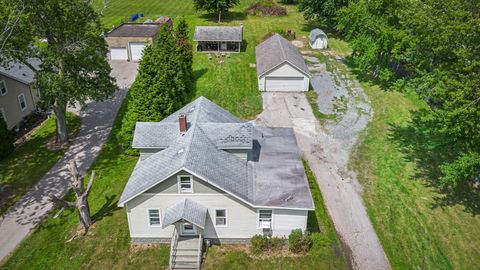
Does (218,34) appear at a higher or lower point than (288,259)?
higher

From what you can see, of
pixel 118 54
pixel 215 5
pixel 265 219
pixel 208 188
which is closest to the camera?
pixel 208 188

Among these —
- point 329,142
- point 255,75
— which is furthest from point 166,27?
point 329,142

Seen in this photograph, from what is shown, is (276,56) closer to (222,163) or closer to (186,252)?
(222,163)

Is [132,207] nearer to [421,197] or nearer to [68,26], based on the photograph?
[68,26]

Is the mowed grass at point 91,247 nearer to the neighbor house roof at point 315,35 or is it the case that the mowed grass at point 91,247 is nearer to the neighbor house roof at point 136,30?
the neighbor house roof at point 136,30

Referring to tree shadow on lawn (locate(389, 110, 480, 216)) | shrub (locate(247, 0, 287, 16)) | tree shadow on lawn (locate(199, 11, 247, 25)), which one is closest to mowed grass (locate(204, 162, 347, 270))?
tree shadow on lawn (locate(389, 110, 480, 216))

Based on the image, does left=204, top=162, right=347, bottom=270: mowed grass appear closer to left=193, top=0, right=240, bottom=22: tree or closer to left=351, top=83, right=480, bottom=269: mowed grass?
left=351, top=83, right=480, bottom=269: mowed grass

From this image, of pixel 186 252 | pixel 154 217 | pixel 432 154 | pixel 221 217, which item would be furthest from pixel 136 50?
pixel 432 154
